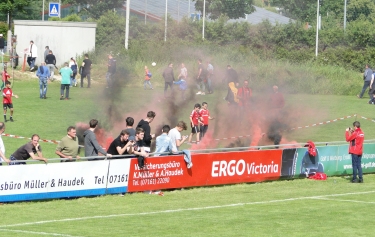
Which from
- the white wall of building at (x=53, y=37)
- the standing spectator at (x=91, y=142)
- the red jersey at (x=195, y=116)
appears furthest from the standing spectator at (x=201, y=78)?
the standing spectator at (x=91, y=142)

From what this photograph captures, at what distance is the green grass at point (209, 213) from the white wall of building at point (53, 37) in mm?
27761

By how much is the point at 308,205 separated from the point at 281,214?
5.17 feet

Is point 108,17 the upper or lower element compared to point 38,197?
upper

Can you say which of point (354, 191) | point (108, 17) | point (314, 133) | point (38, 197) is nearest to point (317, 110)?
point (314, 133)

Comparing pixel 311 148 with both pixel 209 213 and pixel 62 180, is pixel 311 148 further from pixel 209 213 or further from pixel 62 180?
pixel 62 180

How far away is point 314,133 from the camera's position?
31.8 m

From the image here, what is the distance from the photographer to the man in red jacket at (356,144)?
73.4 feet

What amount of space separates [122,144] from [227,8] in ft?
230

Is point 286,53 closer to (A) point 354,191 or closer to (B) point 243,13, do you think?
(B) point 243,13

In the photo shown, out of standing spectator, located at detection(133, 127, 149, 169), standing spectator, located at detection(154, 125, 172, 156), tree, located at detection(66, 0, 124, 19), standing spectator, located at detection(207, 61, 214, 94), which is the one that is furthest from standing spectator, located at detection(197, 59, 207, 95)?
tree, located at detection(66, 0, 124, 19)

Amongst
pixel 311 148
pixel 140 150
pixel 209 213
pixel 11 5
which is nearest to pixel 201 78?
pixel 311 148

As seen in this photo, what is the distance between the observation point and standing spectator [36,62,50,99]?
36094 mm

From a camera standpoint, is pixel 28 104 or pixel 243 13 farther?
pixel 243 13

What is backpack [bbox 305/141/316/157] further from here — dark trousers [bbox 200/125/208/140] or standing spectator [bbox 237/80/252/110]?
standing spectator [bbox 237/80/252/110]
